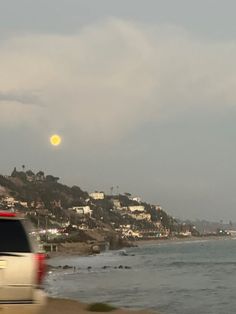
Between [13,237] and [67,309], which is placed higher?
[13,237]

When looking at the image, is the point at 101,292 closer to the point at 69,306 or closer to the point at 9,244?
the point at 69,306

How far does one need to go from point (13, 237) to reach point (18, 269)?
41 cm

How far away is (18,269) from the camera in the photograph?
7883mm

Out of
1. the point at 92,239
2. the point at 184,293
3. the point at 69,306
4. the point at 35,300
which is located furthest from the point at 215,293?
the point at 92,239

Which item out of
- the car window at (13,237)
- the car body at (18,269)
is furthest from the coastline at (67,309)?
the car window at (13,237)

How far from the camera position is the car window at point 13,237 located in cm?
796

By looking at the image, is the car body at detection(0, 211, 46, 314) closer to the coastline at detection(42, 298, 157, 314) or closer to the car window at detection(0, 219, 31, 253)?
the car window at detection(0, 219, 31, 253)

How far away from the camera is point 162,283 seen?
5081 centimetres

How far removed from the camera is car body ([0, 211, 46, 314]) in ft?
25.6

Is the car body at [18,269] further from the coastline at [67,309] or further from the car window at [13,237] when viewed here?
the coastline at [67,309]

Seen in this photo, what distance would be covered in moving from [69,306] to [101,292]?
26741 mm

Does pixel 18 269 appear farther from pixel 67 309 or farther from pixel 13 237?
pixel 67 309

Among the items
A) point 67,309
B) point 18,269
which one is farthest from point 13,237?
point 67,309

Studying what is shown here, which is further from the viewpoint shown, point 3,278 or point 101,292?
point 101,292
